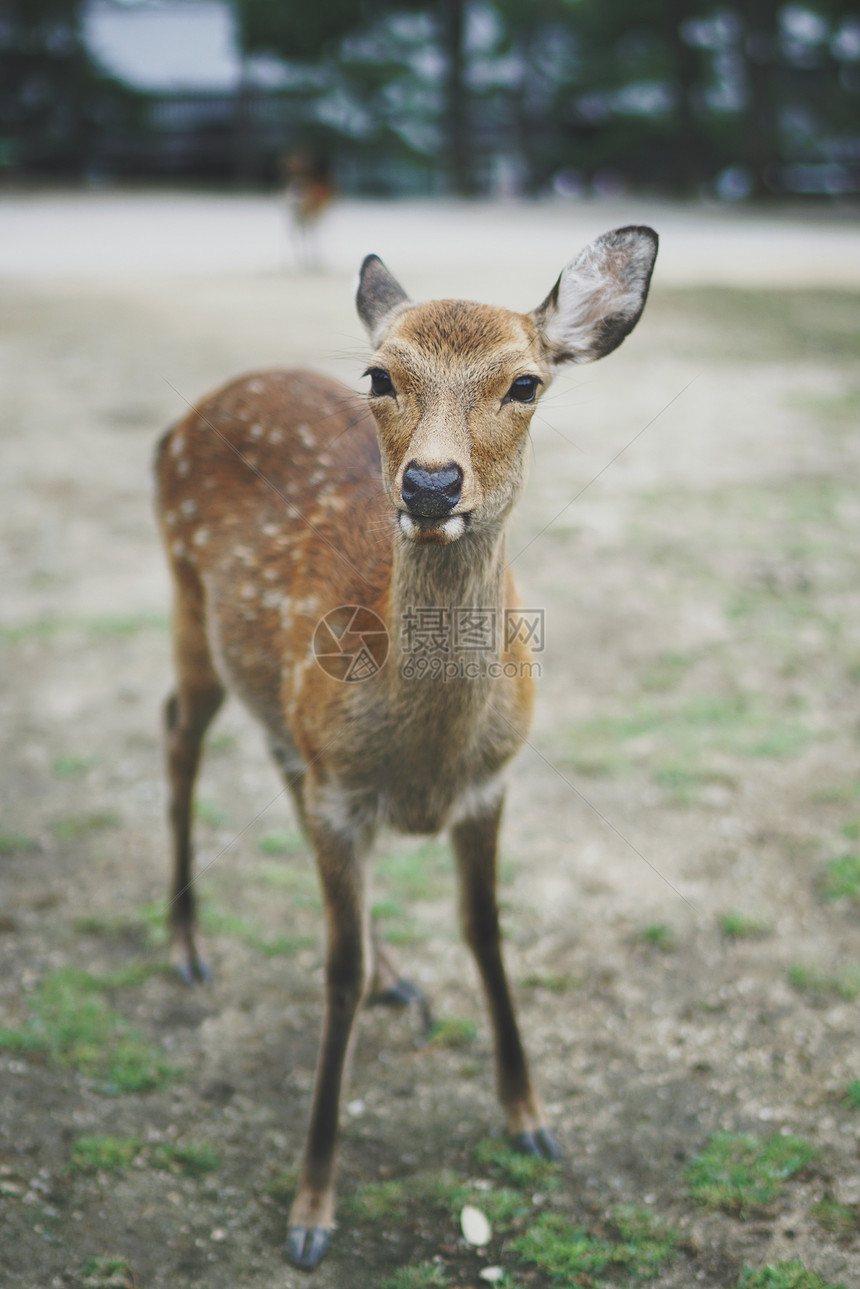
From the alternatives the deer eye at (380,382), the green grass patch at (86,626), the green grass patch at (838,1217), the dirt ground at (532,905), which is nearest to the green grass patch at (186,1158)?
the dirt ground at (532,905)

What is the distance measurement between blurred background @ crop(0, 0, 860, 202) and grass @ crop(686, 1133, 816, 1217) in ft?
76.7

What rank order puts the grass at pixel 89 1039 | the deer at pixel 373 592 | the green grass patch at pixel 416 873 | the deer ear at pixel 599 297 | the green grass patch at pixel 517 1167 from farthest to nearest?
the green grass patch at pixel 416 873 < the grass at pixel 89 1039 < the green grass patch at pixel 517 1167 < the deer ear at pixel 599 297 < the deer at pixel 373 592

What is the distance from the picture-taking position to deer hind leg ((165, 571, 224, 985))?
132 inches

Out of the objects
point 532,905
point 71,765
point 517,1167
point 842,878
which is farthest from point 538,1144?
point 71,765

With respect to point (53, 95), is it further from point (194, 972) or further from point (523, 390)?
point (523, 390)

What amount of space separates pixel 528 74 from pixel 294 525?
84.0 feet

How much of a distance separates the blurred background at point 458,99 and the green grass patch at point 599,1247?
77.3 feet

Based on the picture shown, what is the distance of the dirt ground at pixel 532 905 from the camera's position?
262cm

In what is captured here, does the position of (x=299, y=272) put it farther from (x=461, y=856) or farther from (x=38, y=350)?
(x=461, y=856)

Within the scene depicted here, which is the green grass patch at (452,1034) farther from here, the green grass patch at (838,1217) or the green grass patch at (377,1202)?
the green grass patch at (838,1217)

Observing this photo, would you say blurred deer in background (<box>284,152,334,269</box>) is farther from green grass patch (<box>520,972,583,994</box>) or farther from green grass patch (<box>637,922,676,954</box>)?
green grass patch (<box>520,972,583,994</box>)

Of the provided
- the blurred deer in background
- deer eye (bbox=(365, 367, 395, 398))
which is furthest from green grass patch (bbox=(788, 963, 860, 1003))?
the blurred deer in background

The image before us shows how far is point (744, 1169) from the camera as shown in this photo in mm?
2701

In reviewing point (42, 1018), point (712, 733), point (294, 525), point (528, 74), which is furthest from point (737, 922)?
point (528, 74)
